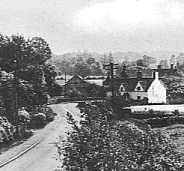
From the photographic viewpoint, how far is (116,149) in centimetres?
1456

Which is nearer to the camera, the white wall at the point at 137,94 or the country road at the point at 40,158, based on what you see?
the country road at the point at 40,158

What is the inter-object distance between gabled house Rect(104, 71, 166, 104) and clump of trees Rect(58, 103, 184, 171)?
72.0 metres

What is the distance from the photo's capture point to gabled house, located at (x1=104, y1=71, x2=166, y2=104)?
89.7m

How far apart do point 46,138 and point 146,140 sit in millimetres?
31610

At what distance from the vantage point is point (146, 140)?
49.2 ft

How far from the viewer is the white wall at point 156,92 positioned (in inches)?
3500

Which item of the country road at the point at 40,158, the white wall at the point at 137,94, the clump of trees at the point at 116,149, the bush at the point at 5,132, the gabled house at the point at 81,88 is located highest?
the gabled house at the point at 81,88

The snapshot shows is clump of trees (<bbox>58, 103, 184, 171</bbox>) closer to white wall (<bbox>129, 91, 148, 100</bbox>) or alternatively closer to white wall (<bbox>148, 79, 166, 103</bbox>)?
white wall (<bbox>148, 79, 166, 103</bbox>)

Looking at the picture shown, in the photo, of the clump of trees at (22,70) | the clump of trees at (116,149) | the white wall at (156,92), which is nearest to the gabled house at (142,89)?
the white wall at (156,92)

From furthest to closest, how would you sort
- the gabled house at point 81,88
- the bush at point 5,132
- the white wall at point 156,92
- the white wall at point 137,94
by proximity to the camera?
the gabled house at point 81,88 → the white wall at point 137,94 → the white wall at point 156,92 → the bush at point 5,132

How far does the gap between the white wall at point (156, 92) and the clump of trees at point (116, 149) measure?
72653 millimetres

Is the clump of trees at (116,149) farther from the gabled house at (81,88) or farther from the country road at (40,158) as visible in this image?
the gabled house at (81,88)

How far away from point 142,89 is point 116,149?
78.2 meters

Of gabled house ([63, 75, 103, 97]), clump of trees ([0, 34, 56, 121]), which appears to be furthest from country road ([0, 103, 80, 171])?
gabled house ([63, 75, 103, 97])
